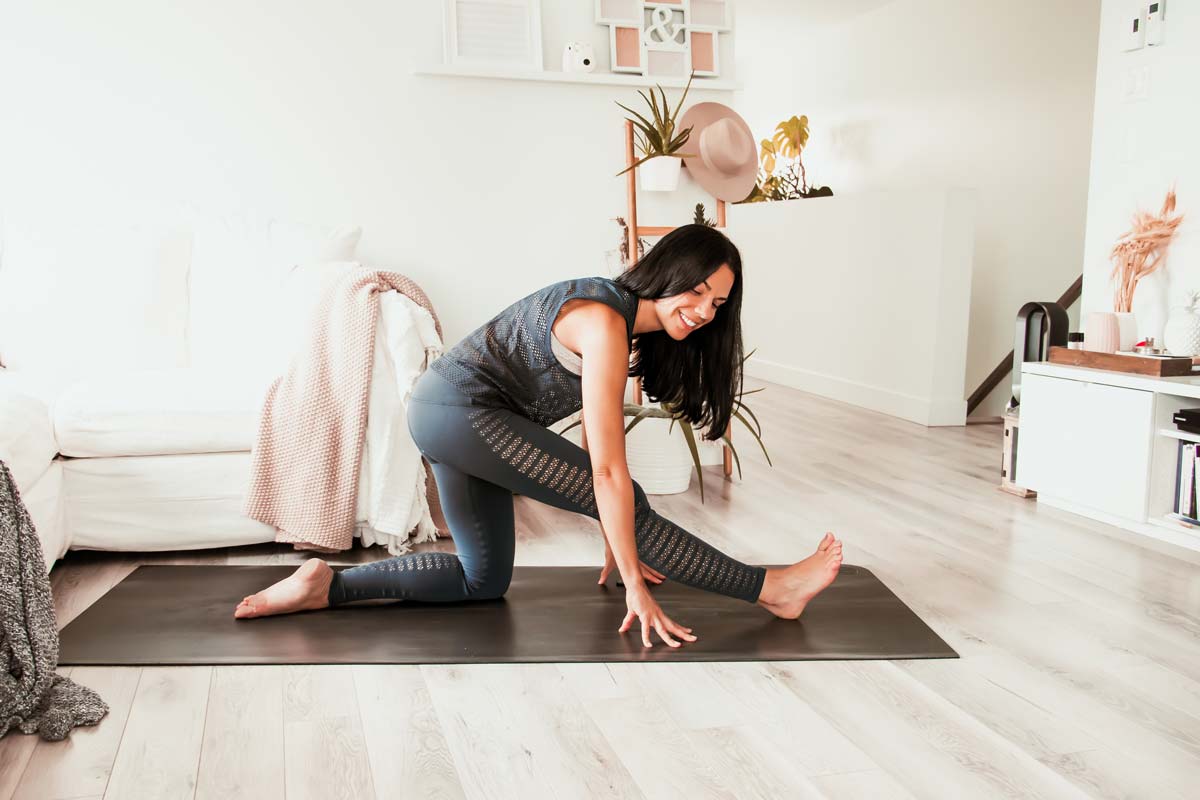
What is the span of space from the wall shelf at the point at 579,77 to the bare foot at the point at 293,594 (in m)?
2.13

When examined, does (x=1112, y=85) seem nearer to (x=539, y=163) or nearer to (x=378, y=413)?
(x=539, y=163)

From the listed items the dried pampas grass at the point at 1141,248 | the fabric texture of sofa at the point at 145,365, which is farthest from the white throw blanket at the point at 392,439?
the dried pampas grass at the point at 1141,248

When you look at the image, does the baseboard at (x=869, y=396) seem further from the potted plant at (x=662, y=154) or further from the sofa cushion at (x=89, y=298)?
the sofa cushion at (x=89, y=298)

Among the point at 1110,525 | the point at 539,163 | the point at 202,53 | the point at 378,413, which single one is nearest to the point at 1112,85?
the point at 1110,525

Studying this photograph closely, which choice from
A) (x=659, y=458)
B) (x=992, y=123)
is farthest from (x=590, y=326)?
(x=992, y=123)

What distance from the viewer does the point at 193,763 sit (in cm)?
160

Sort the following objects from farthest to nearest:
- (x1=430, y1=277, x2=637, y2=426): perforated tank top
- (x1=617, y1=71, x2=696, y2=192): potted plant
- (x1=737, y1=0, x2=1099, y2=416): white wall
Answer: (x1=737, y1=0, x2=1099, y2=416): white wall
(x1=617, y1=71, x2=696, y2=192): potted plant
(x1=430, y1=277, x2=637, y2=426): perforated tank top

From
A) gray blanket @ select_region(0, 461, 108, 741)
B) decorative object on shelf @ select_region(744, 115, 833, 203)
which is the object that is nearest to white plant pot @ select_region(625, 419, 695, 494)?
gray blanket @ select_region(0, 461, 108, 741)

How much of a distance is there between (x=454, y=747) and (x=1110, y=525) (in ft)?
7.68

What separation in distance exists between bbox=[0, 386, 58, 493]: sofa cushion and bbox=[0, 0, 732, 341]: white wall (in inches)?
48.1

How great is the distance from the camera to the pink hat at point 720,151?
3.63 metres

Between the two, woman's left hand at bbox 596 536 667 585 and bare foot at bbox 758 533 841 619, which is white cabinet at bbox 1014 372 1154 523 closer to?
bare foot at bbox 758 533 841 619

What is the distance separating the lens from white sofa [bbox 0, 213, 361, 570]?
8.60 ft

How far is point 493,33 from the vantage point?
372 centimetres
